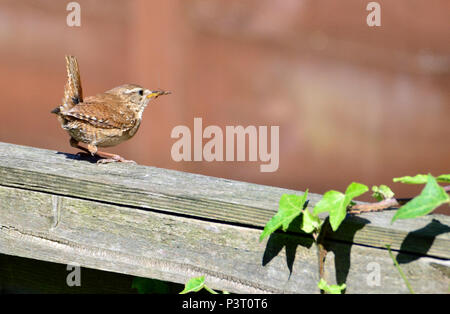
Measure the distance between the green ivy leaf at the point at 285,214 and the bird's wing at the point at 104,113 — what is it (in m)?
1.64

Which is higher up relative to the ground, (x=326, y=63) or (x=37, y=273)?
(x=326, y=63)

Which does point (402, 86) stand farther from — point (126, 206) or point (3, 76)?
point (3, 76)

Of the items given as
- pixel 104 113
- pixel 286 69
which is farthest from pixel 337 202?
pixel 104 113

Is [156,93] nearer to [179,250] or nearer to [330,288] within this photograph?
[179,250]

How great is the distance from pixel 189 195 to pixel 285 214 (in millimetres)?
284

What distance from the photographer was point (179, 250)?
1.51 metres

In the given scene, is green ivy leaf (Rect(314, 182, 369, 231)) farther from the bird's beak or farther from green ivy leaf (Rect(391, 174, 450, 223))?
the bird's beak

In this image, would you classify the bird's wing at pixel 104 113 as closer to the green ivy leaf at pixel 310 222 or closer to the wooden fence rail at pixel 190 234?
the wooden fence rail at pixel 190 234

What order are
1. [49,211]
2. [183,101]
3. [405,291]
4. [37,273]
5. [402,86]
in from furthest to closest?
[183,101], [402,86], [37,273], [49,211], [405,291]

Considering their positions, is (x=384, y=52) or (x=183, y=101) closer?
(x=384, y=52)

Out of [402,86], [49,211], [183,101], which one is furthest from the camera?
[183,101]

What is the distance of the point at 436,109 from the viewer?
2820 millimetres
